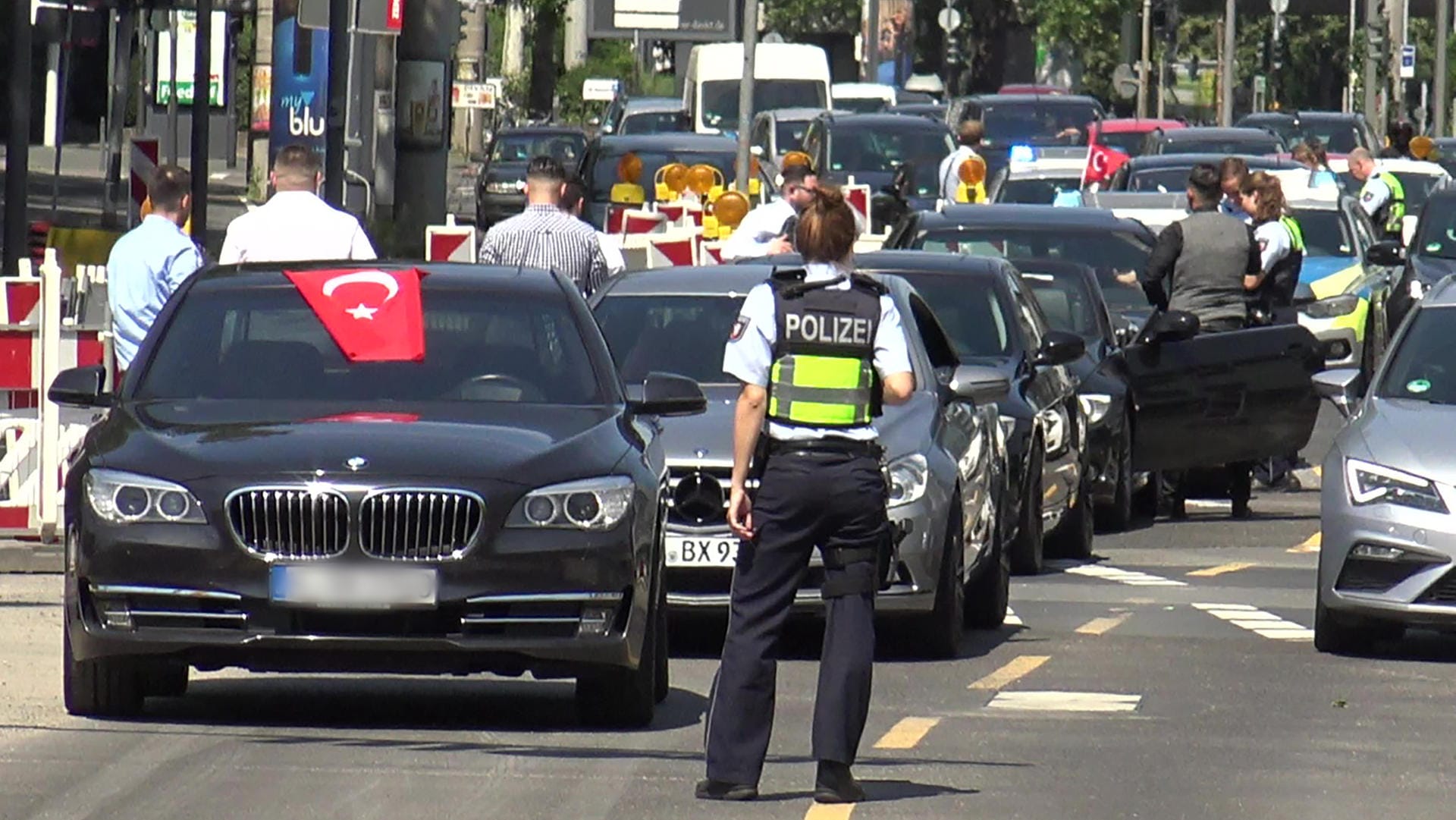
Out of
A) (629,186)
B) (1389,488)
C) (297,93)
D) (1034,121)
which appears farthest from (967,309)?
(1034,121)

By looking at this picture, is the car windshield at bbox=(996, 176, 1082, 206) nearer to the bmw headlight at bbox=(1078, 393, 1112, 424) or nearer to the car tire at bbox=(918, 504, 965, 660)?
the bmw headlight at bbox=(1078, 393, 1112, 424)

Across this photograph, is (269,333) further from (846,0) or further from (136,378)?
(846,0)

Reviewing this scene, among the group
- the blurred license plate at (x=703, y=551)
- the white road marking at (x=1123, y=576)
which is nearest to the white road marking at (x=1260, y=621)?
the white road marking at (x=1123, y=576)

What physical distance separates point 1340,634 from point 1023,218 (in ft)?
24.4

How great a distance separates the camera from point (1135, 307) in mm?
21453

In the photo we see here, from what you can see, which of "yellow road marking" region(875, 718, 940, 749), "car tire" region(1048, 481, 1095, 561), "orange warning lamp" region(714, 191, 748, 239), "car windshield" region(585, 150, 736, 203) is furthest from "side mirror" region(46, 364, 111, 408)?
"car windshield" region(585, 150, 736, 203)

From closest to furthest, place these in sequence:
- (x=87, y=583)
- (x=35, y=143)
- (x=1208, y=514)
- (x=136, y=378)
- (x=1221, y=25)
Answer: (x=87, y=583), (x=136, y=378), (x=1208, y=514), (x=35, y=143), (x=1221, y=25)

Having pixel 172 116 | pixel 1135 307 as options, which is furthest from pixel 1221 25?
pixel 1135 307

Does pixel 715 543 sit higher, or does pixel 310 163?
pixel 310 163

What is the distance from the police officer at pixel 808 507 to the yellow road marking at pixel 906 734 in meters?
1.33

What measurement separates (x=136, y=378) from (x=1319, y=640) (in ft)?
16.1

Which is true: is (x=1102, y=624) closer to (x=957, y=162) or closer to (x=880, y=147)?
(x=957, y=162)

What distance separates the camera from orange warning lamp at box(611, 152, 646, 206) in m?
32.5

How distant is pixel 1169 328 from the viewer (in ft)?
60.8
